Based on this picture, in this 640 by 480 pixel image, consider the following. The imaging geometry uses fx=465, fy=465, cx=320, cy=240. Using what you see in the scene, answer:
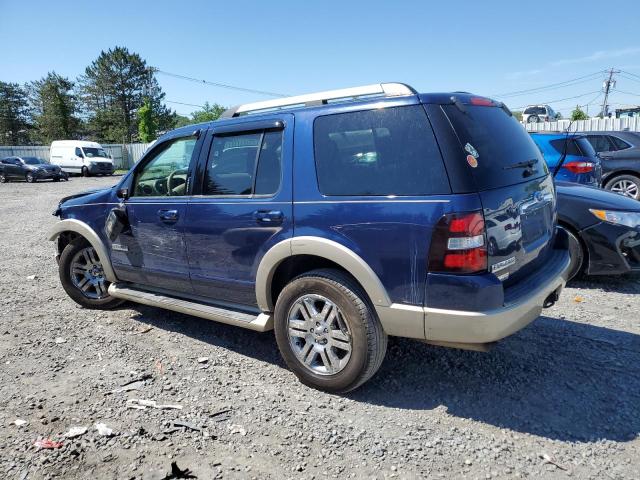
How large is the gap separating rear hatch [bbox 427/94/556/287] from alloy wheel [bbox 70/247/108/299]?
3919 millimetres

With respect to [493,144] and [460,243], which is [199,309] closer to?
[460,243]

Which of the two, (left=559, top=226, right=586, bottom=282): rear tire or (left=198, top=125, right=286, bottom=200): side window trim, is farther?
(left=559, top=226, right=586, bottom=282): rear tire

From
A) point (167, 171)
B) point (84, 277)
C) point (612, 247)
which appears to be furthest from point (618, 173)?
point (84, 277)

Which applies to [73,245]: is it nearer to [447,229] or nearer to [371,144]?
[371,144]

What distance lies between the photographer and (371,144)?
2939mm

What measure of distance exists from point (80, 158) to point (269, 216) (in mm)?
30812

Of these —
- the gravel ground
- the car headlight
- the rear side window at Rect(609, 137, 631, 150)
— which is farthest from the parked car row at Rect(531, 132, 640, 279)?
the rear side window at Rect(609, 137, 631, 150)

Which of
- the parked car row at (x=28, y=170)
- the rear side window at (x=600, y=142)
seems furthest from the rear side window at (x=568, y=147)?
the parked car row at (x=28, y=170)

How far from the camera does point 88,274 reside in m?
5.05

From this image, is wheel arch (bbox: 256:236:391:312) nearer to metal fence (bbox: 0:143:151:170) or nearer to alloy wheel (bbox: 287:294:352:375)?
alloy wheel (bbox: 287:294:352:375)

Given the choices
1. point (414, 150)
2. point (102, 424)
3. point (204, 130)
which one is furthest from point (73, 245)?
point (414, 150)

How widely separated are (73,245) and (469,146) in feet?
13.9

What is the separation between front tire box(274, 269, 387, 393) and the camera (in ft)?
9.72

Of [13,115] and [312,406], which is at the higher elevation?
[13,115]
